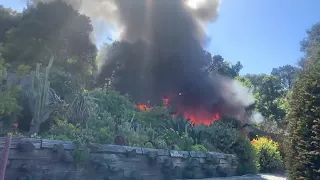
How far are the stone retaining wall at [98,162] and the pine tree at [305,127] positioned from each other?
313 centimetres

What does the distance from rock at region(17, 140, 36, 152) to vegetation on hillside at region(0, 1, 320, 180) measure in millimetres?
893

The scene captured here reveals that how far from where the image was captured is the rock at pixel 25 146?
483cm

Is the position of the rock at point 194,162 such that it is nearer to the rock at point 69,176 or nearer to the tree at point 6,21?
the rock at point 69,176

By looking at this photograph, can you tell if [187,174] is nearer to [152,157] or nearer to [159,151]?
[159,151]

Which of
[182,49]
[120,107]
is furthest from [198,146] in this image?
[182,49]

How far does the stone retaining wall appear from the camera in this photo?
4859 millimetres

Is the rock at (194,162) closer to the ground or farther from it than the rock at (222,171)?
farther from it

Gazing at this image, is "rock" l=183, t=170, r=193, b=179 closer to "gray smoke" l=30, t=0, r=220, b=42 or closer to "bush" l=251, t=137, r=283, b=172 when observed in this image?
"bush" l=251, t=137, r=283, b=172

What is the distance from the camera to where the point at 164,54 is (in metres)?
17.5

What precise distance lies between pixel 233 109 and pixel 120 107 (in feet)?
25.5

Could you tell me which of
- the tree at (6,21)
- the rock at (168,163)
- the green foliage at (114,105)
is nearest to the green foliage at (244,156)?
the rock at (168,163)

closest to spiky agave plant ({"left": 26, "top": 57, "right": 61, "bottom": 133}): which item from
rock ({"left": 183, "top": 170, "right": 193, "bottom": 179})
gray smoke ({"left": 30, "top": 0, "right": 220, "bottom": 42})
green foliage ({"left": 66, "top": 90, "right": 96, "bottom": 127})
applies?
green foliage ({"left": 66, "top": 90, "right": 96, "bottom": 127})

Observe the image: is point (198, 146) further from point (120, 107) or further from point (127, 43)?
point (127, 43)

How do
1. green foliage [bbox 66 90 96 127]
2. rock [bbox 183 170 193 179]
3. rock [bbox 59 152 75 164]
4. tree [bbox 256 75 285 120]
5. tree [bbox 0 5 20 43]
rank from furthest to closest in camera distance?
tree [bbox 256 75 285 120] → tree [bbox 0 5 20 43] → rock [bbox 183 170 193 179] → green foliage [bbox 66 90 96 127] → rock [bbox 59 152 75 164]
